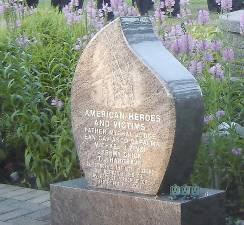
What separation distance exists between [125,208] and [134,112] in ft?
2.03

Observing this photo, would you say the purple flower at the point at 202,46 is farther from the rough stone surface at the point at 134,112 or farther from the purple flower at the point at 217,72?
the rough stone surface at the point at 134,112

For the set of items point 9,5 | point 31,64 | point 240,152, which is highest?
point 9,5

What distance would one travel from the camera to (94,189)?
5793 millimetres

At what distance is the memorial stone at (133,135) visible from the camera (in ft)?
17.5

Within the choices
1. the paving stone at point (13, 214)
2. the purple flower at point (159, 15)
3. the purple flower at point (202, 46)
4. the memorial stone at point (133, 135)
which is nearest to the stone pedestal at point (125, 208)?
the memorial stone at point (133, 135)

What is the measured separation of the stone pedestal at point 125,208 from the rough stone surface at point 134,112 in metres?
0.10

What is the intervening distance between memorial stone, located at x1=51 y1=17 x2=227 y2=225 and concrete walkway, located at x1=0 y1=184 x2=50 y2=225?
405 millimetres

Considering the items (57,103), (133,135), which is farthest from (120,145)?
(57,103)

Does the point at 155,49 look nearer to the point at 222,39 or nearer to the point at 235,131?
the point at 235,131

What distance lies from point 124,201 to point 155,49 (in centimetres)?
100

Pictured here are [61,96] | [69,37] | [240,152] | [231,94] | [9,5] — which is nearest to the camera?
[240,152]

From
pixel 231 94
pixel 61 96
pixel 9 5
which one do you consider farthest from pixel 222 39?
pixel 9 5

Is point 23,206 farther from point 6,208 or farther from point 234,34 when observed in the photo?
point 234,34

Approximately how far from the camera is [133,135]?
5.53 metres
